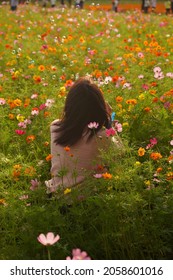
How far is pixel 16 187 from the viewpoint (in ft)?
13.0

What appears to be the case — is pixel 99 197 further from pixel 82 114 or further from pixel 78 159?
pixel 82 114

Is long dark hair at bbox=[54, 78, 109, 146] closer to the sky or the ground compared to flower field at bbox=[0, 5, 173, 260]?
closer to the sky

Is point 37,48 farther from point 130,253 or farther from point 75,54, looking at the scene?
point 130,253

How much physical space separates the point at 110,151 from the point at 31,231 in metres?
0.66

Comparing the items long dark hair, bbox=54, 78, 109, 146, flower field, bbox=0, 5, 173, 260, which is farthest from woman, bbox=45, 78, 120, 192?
flower field, bbox=0, 5, 173, 260

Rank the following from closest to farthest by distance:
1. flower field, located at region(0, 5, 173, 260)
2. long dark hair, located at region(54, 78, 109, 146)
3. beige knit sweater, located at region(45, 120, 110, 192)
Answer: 1. flower field, located at region(0, 5, 173, 260)
2. beige knit sweater, located at region(45, 120, 110, 192)
3. long dark hair, located at region(54, 78, 109, 146)

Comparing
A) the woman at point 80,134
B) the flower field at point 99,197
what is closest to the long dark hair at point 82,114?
the woman at point 80,134

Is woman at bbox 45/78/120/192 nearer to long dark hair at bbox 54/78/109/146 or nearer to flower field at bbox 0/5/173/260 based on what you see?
long dark hair at bbox 54/78/109/146

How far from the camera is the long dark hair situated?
3.64m

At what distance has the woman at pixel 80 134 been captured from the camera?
11.7 feet

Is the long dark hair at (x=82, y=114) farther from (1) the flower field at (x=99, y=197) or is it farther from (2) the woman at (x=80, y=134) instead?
(1) the flower field at (x=99, y=197)

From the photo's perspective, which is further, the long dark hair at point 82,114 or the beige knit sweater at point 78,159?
the long dark hair at point 82,114

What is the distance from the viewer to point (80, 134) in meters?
3.62
